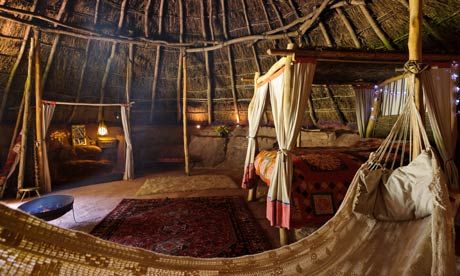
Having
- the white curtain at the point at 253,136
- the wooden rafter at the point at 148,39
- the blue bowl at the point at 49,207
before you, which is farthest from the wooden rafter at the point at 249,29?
the blue bowl at the point at 49,207

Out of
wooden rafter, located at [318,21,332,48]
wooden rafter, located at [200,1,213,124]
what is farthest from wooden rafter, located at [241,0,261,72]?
wooden rafter, located at [318,21,332,48]

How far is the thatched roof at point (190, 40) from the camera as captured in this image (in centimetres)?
405

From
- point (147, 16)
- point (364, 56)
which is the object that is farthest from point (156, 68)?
point (364, 56)

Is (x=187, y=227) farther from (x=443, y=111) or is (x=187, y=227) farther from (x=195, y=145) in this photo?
(x=195, y=145)

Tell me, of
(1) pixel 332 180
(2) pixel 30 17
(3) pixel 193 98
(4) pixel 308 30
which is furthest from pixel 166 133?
(1) pixel 332 180

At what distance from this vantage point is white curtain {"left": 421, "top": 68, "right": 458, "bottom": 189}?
8.61 feet

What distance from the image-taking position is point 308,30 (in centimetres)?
526

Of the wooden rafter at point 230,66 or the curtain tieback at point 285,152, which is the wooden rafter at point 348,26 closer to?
the wooden rafter at point 230,66

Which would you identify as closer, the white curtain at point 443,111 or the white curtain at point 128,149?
the white curtain at point 443,111

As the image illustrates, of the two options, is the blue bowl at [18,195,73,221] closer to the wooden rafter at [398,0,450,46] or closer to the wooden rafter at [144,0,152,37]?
the wooden rafter at [144,0,152,37]

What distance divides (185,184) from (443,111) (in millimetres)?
4535

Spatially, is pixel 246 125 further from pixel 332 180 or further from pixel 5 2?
pixel 5 2

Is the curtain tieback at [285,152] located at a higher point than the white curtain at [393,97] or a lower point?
lower

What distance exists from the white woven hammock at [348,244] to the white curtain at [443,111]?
1.43m
